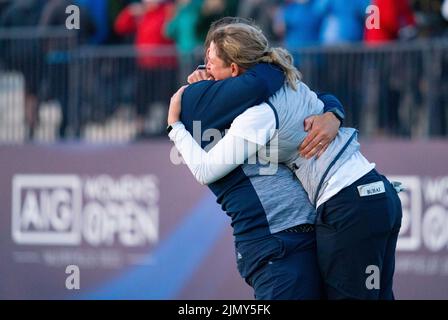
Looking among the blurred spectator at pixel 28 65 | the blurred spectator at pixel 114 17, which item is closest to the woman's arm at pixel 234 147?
the blurred spectator at pixel 28 65

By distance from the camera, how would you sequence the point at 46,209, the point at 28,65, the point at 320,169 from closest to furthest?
the point at 320,169 → the point at 46,209 → the point at 28,65

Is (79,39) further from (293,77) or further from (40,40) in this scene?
(293,77)

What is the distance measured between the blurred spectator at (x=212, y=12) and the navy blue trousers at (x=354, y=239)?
7.02m

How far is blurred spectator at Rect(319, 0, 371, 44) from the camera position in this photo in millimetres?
11547

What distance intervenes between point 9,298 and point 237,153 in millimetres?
6671

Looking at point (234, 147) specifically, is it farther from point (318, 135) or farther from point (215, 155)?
point (318, 135)

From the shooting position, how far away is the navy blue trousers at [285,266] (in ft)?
18.9

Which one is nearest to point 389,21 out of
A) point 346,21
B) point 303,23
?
point 346,21

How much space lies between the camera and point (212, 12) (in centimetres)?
1272

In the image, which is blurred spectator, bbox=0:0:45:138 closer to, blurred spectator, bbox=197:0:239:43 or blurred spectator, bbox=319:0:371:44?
blurred spectator, bbox=197:0:239:43

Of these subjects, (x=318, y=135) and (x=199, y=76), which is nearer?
(x=318, y=135)

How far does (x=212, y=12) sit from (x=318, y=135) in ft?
23.5

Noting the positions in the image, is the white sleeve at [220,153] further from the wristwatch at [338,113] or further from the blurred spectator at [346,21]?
the blurred spectator at [346,21]
